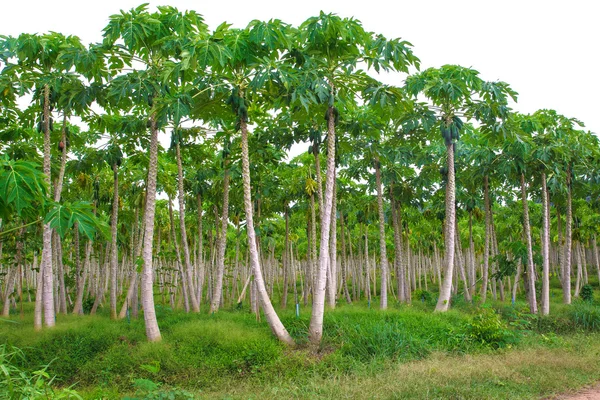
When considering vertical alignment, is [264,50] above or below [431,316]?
above

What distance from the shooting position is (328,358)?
10.9 m

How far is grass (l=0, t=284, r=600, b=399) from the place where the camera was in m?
8.99

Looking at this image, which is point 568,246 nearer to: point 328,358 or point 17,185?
point 328,358

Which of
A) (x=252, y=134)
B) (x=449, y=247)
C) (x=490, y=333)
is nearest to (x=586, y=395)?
(x=490, y=333)

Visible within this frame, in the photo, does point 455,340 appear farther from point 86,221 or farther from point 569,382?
point 86,221

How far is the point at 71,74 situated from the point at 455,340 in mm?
12232

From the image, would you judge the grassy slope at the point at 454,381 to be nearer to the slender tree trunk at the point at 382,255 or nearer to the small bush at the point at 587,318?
the small bush at the point at 587,318

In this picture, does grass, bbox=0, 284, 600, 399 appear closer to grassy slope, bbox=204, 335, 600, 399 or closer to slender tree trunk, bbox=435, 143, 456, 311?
grassy slope, bbox=204, 335, 600, 399

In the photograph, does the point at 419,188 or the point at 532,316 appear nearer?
the point at 532,316

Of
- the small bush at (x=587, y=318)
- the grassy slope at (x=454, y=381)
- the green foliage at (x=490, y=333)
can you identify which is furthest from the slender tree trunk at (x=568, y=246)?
the grassy slope at (x=454, y=381)


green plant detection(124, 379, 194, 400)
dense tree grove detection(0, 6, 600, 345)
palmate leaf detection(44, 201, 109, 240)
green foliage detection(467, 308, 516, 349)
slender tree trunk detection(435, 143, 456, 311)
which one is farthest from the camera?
slender tree trunk detection(435, 143, 456, 311)

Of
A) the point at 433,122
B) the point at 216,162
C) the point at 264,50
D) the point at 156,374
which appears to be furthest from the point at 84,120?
the point at 433,122

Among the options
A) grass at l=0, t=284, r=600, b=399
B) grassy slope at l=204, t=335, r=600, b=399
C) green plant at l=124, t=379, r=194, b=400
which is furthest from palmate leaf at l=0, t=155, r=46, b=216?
grassy slope at l=204, t=335, r=600, b=399

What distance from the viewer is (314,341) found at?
11500 mm
